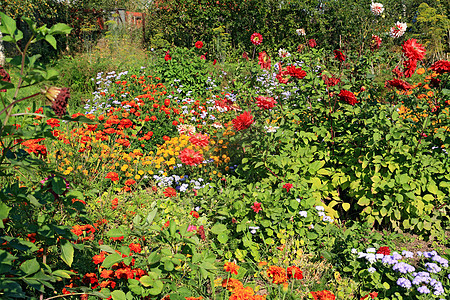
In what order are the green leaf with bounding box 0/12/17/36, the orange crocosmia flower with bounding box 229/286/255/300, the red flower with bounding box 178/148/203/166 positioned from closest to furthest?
the green leaf with bounding box 0/12/17/36, the orange crocosmia flower with bounding box 229/286/255/300, the red flower with bounding box 178/148/203/166

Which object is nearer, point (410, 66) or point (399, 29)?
point (410, 66)

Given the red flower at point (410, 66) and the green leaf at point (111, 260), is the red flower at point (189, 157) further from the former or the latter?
the red flower at point (410, 66)

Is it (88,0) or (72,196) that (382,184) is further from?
(88,0)

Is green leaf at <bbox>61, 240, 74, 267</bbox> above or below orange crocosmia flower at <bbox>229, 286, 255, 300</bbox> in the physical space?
above

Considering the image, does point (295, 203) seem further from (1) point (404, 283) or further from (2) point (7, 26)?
(2) point (7, 26)

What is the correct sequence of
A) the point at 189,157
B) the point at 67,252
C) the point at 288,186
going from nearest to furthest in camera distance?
1. the point at 67,252
2. the point at 288,186
3. the point at 189,157

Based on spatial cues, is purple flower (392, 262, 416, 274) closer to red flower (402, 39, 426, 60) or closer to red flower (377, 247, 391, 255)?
red flower (377, 247, 391, 255)

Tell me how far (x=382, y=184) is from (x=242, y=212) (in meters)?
1.14

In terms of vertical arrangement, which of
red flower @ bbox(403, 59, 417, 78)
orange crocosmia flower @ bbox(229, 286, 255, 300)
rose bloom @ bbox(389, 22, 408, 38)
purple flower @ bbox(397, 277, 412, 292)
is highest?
rose bloom @ bbox(389, 22, 408, 38)

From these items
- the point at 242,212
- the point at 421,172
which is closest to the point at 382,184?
the point at 421,172

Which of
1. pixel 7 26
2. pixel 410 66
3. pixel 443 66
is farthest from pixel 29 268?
pixel 443 66

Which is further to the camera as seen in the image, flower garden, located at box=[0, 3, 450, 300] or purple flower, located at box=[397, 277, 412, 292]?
flower garden, located at box=[0, 3, 450, 300]

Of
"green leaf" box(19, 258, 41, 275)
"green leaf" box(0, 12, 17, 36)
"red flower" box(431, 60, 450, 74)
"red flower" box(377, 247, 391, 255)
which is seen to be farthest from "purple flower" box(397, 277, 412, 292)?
"green leaf" box(0, 12, 17, 36)

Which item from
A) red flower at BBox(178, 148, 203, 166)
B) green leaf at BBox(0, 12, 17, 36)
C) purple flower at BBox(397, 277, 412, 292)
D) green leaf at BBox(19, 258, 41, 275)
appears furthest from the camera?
red flower at BBox(178, 148, 203, 166)
